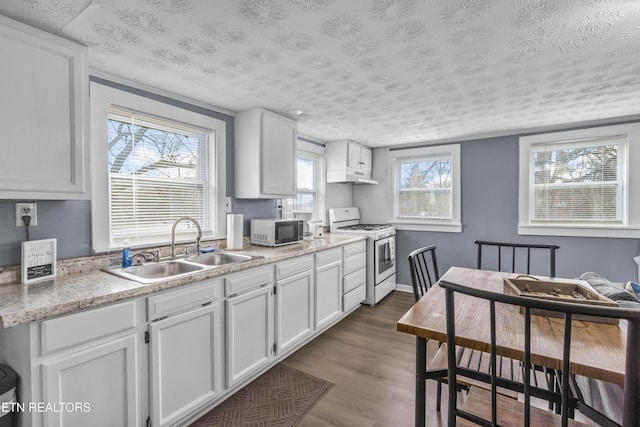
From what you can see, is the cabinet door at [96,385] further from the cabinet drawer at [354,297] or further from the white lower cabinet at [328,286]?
the cabinet drawer at [354,297]

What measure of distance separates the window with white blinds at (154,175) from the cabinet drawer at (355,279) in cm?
161

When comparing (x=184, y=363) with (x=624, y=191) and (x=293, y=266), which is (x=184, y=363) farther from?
(x=624, y=191)

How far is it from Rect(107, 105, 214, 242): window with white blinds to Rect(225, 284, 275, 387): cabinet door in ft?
2.88

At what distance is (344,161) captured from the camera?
4051 millimetres

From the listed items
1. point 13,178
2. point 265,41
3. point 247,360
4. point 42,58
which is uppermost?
point 265,41

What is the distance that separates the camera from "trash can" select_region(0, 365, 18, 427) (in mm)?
1188

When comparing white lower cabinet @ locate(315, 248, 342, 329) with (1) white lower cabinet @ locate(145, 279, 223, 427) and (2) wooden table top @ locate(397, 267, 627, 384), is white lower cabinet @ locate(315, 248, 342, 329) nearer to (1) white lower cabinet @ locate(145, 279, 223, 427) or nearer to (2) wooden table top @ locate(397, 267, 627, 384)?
(1) white lower cabinet @ locate(145, 279, 223, 427)

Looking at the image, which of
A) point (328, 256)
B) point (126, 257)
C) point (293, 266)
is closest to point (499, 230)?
point (328, 256)

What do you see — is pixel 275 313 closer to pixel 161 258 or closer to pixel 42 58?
pixel 161 258

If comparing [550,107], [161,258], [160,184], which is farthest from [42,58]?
[550,107]

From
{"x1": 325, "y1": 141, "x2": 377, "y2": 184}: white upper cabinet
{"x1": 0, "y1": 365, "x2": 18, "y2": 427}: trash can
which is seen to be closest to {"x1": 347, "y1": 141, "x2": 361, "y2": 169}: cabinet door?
{"x1": 325, "y1": 141, "x2": 377, "y2": 184}: white upper cabinet

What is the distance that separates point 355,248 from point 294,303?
1210mm

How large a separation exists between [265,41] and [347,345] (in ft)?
8.33

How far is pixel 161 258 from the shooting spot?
2.23 m
